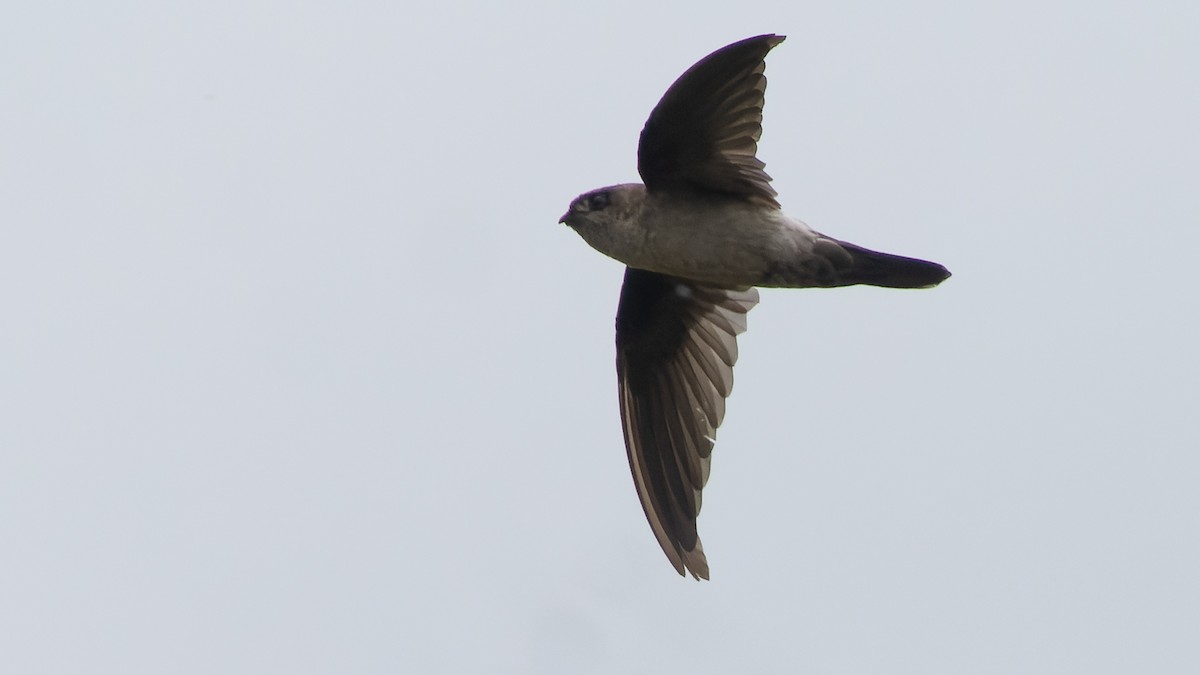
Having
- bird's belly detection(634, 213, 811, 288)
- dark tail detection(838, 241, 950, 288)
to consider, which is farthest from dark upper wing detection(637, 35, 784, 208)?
dark tail detection(838, 241, 950, 288)

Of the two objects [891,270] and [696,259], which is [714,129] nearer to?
[696,259]

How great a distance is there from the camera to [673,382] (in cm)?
973

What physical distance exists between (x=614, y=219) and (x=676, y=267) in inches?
14.6

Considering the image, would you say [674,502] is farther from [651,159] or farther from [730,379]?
[651,159]

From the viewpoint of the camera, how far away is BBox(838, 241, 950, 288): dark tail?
28.5 ft

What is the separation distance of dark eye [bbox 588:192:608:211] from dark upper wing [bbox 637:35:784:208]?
0.22 meters

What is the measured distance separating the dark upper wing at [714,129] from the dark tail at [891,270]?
46 centimetres

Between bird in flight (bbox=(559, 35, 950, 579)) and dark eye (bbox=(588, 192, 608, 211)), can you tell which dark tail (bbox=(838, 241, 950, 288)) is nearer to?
bird in flight (bbox=(559, 35, 950, 579))

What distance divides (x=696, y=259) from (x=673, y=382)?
3.92 ft


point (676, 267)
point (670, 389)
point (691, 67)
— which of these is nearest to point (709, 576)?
point (670, 389)

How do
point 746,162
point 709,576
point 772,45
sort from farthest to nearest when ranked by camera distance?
1. point 709,576
2. point 746,162
3. point 772,45

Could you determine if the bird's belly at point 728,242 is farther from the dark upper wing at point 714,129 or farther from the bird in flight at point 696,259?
the dark upper wing at point 714,129

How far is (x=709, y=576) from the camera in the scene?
938 cm

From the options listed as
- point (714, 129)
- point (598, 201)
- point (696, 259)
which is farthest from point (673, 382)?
point (714, 129)
